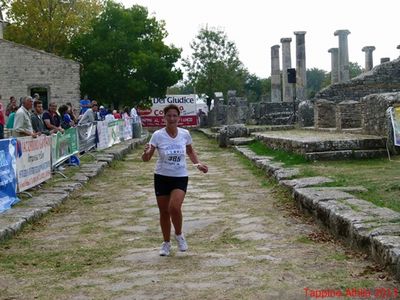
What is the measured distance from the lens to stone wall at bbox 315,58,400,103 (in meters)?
22.8

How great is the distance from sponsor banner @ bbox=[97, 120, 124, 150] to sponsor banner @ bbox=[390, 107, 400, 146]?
942 cm

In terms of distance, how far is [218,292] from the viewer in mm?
4547

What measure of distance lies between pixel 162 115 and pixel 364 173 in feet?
119

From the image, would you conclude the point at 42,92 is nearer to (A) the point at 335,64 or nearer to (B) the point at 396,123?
(A) the point at 335,64

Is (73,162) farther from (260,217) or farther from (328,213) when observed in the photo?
(328,213)

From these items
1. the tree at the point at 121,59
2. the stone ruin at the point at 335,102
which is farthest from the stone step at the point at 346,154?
the tree at the point at 121,59

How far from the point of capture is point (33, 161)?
10.1 metres

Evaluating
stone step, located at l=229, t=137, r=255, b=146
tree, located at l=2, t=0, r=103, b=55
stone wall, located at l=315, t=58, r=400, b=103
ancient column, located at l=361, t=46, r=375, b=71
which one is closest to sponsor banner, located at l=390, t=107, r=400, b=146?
stone step, located at l=229, t=137, r=255, b=146

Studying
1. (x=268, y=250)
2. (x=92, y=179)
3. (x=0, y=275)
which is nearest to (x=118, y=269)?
(x=0, y=275)

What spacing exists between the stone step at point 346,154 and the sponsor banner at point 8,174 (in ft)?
20.6

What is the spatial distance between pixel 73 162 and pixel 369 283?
1047 cm

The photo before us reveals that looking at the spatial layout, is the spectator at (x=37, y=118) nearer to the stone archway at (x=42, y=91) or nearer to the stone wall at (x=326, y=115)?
the stone wall at (x=326, y=115)

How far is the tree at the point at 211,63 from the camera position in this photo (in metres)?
51.8

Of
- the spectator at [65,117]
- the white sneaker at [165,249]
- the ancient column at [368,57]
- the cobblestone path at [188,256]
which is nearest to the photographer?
the cobblestone path at [188,256]
